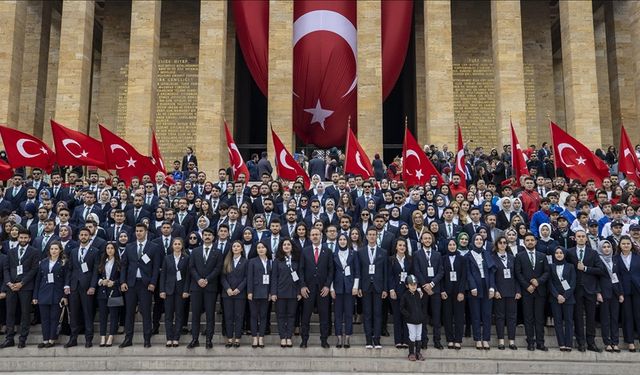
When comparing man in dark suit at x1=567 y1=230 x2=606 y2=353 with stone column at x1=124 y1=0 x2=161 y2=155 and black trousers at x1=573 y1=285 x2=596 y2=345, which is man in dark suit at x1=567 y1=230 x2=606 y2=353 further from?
stone column at x1=124 y1=0 x2=161 y2=155

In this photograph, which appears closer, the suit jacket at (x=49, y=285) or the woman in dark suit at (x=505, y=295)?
the woman in dark suit at (x=505, y=295)

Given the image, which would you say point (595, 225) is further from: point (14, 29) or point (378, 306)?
point (14, 29)

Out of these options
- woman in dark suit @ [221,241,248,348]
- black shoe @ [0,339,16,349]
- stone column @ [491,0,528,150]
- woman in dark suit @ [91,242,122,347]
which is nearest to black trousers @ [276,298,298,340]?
woman in dark suit @ [221,241,248,348]

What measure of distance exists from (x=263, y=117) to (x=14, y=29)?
37.1 ft

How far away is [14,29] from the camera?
2239 cm

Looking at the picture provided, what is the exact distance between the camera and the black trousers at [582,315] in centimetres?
887

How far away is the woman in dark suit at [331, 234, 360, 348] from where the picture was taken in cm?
890

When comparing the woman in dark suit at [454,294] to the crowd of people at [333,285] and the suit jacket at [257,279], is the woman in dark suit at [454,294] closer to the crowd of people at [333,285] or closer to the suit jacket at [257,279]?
the crowd of people at [333,285]

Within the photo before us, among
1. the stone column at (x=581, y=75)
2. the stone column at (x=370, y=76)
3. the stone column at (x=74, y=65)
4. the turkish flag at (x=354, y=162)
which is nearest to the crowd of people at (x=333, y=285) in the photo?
the turkish flag at (x=354, y=162)

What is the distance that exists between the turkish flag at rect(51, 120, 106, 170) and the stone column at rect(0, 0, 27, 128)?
32.9 feet

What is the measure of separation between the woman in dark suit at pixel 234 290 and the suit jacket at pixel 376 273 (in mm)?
1745

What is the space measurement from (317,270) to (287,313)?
785mm

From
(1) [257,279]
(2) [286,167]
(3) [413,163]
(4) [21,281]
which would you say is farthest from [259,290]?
(3) [413,163]

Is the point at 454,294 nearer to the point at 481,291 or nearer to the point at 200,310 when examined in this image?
the point at 481,291
